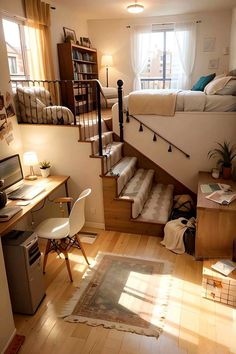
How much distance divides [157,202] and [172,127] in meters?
1.08

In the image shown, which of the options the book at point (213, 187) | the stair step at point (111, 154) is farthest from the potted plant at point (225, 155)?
the stair step at point (111, 154)

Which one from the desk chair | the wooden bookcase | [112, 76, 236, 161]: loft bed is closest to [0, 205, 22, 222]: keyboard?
the desk chair

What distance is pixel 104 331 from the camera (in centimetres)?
213

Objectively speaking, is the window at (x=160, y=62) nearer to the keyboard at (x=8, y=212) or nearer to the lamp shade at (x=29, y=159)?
the lamp shade at (x=29, y=159)

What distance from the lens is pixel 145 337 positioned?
207 centimetres

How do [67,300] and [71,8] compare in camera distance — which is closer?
[67,300]

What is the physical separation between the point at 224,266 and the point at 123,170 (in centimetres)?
176

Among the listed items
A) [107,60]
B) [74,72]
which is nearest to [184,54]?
[107,60]

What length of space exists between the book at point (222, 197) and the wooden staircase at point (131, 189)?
68 centimetres

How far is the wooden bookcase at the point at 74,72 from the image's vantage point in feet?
16.2

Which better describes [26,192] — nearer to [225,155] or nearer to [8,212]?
[8,212]

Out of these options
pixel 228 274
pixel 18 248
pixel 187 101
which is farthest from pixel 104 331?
pixel 187 101

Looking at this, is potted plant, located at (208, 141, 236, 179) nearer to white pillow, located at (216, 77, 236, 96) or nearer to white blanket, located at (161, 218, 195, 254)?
white pillow, located at (216, 77, 236, 96)

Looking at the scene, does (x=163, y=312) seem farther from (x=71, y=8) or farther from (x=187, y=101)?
(x=71, y=8)
